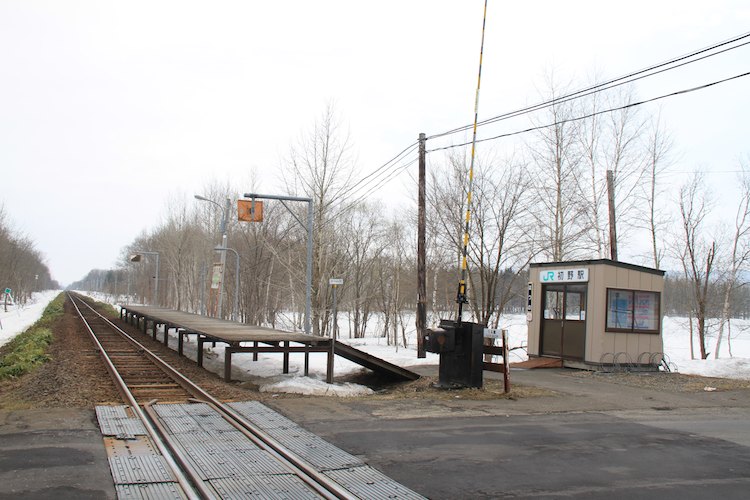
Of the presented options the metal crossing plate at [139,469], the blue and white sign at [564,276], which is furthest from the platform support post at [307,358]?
the metal crossing plate at [139,469]

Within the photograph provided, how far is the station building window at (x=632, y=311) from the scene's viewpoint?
1483 cm

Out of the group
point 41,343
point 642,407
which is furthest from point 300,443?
→ point 41,343

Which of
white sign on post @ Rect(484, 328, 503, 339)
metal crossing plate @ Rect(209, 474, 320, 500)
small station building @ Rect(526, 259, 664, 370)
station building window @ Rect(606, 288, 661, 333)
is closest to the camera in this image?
metal crossing plate @ Rect(209, 474, 320, 500)

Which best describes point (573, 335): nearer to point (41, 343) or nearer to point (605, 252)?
point (605, 252)

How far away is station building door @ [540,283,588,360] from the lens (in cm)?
1510

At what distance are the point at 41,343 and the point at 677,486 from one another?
20819 millimetres

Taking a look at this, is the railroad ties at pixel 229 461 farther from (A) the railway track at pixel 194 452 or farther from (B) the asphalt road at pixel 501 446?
(B) the asphalt road at pixel 501 446

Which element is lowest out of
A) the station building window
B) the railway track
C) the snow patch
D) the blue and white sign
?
the snow patch

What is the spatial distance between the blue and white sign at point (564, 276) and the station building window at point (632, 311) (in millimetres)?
675

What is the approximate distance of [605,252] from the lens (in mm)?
26094

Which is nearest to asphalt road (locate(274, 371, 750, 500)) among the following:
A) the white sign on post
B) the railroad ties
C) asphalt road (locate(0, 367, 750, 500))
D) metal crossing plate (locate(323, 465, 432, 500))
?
asphalt road (locate(0, 367, 750, 500))

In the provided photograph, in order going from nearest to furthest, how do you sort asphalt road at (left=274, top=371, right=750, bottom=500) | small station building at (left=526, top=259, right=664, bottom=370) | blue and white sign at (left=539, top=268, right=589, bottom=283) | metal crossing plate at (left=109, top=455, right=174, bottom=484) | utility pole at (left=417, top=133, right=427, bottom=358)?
metal crossing plate at (left=109, top=455, right=174, bottom=484), asphalt road at (left=274, top=371, right=750, bottom=500), small station building at (left=526, top=259, right=664, bottom=370), blue and white sign at (left=539, top=268, right=589, bottom=283), utility pole at (left=417, top=133, right=427, bottom=358)

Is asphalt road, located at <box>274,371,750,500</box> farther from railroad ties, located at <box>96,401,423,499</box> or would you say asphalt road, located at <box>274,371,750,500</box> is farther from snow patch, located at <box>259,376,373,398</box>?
snow patch, located at <box>259,376,373,398</box>

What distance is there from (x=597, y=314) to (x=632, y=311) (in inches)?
50.6
